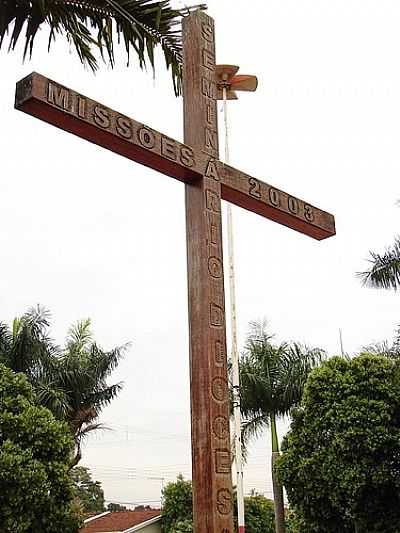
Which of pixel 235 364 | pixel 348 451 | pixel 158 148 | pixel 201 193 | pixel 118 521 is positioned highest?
pixel 235 364

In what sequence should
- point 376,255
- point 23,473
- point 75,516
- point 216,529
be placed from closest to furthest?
point 216,529 < point 23,473 < point 75,516 < point 376,255

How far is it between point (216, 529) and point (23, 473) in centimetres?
815

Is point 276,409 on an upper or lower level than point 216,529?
upper

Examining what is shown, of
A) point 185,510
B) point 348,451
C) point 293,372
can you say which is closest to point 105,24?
point 348,451

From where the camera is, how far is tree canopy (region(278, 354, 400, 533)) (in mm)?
13531

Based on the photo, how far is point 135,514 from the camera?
2741 centimetres

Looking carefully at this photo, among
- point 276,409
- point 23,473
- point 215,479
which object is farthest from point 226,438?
point 276,409

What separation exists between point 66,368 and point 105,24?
1463 centimetres

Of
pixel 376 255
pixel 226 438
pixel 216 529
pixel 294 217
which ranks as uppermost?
pixel 376 255

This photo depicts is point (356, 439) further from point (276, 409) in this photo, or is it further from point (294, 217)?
point (294, 217)

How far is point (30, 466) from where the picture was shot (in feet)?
38.3

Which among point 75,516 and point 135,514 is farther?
point 135,514

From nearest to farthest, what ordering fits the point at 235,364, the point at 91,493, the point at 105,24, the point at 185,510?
the point at 105,24
the point at 235,364
the point at 185,510
the point at 91,493

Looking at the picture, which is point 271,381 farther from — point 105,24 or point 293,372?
point 105,24
